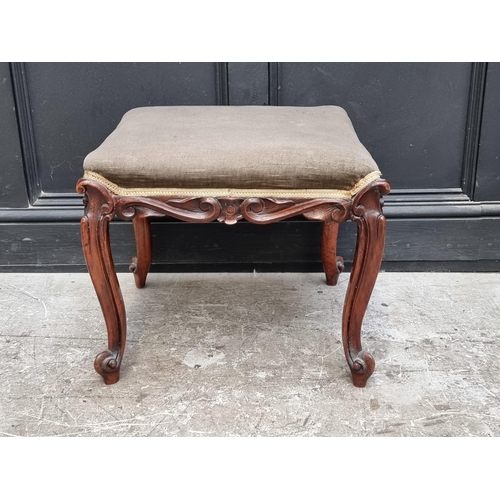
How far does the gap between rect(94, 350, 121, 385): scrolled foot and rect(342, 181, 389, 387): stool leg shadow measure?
1.62 ft

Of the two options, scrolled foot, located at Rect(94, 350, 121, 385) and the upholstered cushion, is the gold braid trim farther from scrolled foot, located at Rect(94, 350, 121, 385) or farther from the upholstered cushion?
scrolled foot, located at Rect(94, 350, 121, 385)

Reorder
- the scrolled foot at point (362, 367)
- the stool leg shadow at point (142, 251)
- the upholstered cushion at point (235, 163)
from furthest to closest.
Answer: the stool leg shadow at point (142, 251) < the scrolled foot at point (362, 367) < the upholstered cushion at point (235, 163)

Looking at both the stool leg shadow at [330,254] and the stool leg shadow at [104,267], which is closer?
the stool leg shadow at [104,267]

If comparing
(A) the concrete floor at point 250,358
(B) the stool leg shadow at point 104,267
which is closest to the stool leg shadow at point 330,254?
(A) the concrete floor at point 250,358

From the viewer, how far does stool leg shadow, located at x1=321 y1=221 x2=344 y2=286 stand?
1733mm

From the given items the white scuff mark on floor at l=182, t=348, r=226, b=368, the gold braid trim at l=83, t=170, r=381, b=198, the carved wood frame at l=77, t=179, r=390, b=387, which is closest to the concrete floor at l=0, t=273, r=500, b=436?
the white scuff mark on floor at l=182, t=348, r=226, b=368

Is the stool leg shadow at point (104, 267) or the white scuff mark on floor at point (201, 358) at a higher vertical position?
the stool leg shadow at point (104, 267)

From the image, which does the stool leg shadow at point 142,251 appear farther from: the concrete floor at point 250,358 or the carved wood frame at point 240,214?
the carved wood frame at point 240,214

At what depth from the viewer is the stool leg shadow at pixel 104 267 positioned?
1224 millimetres

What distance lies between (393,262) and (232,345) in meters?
0.64

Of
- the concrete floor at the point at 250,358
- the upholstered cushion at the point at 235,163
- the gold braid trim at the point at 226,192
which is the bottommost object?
the concrete floor at the point at 250,358

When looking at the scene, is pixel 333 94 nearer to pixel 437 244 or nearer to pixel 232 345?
pixel 437 244

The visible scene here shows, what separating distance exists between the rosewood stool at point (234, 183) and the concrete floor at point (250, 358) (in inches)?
8.6

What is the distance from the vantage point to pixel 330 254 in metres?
1.76
